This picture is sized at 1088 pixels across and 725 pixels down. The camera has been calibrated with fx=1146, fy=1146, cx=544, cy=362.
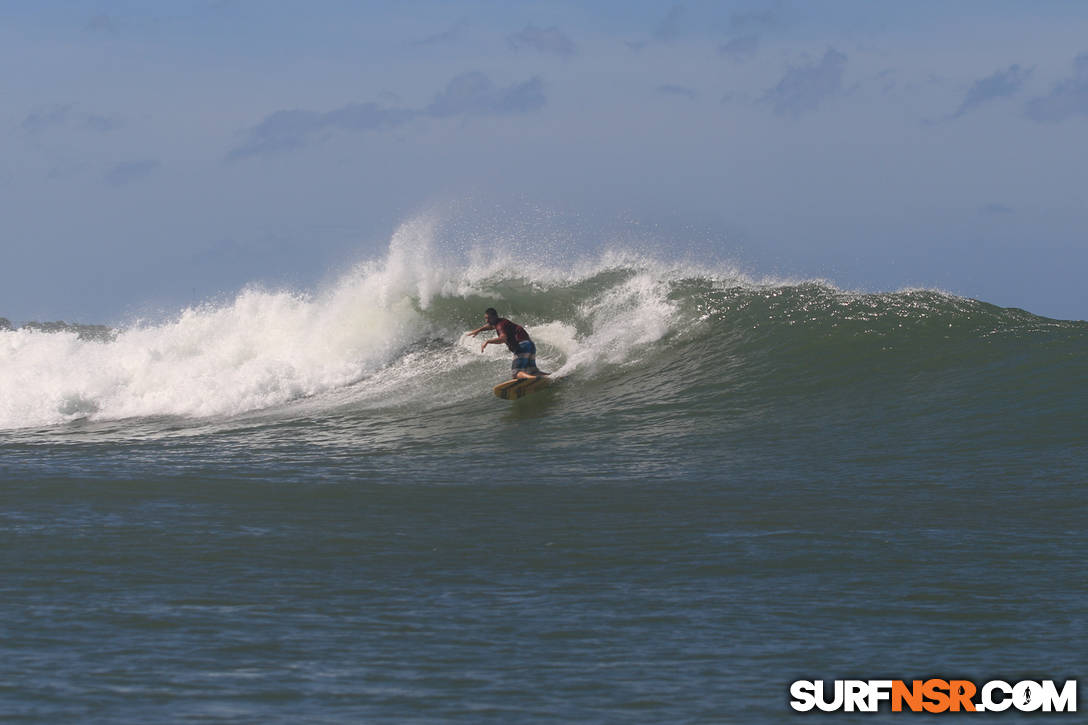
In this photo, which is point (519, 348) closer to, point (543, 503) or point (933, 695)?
point (543, 503)

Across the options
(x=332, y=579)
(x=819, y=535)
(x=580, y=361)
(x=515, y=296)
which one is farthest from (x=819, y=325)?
(x=332, y=579)

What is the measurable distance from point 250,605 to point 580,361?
10.2m

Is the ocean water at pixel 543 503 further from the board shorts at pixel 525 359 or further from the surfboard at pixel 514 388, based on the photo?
the board shorts at pixel 525 359

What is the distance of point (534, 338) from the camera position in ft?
59.0

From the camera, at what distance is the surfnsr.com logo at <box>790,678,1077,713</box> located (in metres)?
5.05

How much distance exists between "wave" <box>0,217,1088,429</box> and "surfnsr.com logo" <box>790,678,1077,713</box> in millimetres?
9116

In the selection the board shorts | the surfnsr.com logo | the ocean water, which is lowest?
the surfnsr.com logo

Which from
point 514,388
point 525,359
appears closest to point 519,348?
point 525,359

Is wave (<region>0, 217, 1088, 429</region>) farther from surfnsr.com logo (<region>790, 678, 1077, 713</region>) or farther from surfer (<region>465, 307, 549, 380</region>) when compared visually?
surfnsr.com logo (<region>790, 678, 1077, 713</region>)

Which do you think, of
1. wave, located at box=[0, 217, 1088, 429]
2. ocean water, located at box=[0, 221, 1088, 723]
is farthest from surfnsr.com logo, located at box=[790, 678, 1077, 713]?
wave, located at box=[0, 217, 1088, 429]

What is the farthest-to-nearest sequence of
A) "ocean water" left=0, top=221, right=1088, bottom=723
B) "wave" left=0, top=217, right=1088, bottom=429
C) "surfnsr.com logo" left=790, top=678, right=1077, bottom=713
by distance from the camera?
1. "wave" left=0, top=217, right=1088, bottom=429
2. "ocean water" left=0, top=221, right=1088, bottom=723
3. "surfnsr.com logo" left=790, top=678, right=1077, bottom=713

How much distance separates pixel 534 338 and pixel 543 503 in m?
8.44

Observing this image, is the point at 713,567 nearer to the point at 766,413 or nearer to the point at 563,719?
the point at 563,719

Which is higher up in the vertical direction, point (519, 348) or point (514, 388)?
point (519, 348)
